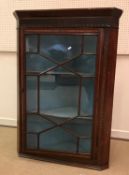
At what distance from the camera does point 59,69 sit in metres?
1.73

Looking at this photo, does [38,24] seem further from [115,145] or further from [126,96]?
[115,145]

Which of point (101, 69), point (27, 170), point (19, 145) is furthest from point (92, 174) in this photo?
point (101, 69)

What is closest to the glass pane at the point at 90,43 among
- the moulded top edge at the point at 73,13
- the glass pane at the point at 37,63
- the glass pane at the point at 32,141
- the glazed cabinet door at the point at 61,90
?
the glazed cabinet door at the point at 61,90

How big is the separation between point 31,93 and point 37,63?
25 centimetres

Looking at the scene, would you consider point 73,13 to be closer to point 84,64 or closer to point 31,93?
point 84,64

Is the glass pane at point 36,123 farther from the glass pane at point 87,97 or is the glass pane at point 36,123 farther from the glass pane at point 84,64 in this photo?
the glass pane at point 84,64

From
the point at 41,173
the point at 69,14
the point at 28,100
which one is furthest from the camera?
the point at 28,100

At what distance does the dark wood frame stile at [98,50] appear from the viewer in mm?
1566

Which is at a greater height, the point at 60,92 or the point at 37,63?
the point at 37,63

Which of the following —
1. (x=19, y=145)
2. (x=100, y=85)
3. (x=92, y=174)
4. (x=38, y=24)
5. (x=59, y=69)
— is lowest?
(x=92, y=174)

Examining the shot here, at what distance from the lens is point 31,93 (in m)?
1.83

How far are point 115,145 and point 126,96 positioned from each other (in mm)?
509

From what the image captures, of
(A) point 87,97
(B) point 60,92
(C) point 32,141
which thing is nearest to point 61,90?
(B) point 60,92

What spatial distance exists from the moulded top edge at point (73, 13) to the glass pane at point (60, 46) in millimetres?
156
